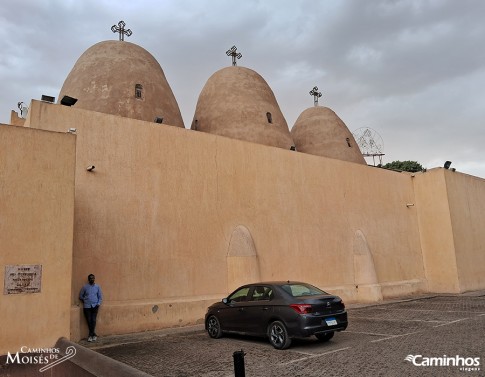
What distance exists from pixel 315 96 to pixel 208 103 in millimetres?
9161

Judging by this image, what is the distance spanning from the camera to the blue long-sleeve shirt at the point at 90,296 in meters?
10.3

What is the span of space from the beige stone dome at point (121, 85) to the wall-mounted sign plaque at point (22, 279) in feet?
28.4

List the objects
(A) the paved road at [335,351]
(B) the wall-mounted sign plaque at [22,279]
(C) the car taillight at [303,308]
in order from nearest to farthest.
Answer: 1. (A) the paved road at [335,351]
2. (B) the wall-mounted sign plaque at [22,279]
3. (C) the car taillight at [303,308]

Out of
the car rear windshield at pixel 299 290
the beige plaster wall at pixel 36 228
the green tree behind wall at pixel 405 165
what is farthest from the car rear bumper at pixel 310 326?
the green tree behind wall at pixel 405 165

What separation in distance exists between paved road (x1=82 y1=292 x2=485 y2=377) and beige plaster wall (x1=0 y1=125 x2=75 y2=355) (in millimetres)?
1561

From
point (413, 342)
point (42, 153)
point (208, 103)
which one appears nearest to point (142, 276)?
point (42, 153)

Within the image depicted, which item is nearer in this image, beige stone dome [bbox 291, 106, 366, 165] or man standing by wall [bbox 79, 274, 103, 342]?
man standing by wall [bbox 79, 274, 103, 342]

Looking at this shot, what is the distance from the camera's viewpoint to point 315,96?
87.6 feet

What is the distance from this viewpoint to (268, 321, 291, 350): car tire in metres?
8.52

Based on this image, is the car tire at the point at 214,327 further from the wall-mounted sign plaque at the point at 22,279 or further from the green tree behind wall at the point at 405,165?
the green tree behind wall at the point at 405,165

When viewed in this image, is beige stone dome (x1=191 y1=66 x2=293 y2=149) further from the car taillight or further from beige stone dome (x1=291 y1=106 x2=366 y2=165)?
the car taillight

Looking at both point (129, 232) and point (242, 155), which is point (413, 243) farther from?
point (129, 232)

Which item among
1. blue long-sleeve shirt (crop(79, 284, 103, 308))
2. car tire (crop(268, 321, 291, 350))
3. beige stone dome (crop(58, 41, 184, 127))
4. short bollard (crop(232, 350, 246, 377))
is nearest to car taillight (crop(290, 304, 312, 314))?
car tire (crop(268, 321, 291, 350))

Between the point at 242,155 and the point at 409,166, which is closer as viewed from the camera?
the point at 242,155
